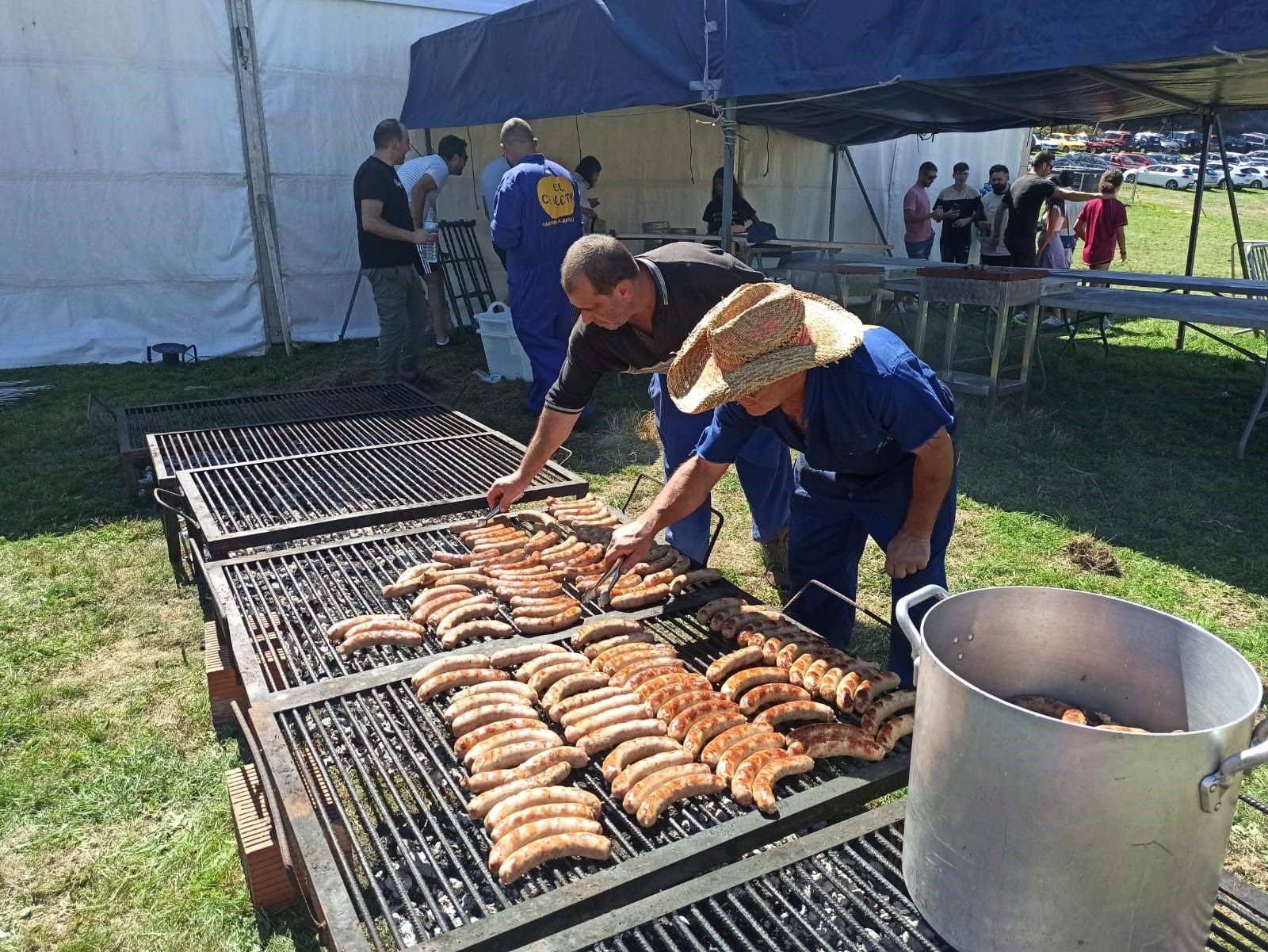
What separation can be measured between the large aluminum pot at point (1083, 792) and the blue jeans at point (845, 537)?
48.2 inches

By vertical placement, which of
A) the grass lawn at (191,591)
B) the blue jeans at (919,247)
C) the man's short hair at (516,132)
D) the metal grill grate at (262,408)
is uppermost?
the man's short hair at (516,132)

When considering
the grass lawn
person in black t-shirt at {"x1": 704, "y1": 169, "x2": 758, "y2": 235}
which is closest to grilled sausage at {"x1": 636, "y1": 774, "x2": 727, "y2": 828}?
the grass lawn

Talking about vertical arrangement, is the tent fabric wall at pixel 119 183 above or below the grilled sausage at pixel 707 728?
above

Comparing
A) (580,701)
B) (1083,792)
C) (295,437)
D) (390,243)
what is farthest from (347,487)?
(390,243)

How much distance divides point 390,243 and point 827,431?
7058 millimetres

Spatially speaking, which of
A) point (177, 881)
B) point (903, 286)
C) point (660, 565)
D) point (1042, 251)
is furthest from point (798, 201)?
point (177, 881)

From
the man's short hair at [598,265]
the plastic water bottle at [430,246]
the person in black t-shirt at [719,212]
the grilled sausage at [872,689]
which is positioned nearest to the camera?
the grilled sausage at [872,689]

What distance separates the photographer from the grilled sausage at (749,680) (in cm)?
283

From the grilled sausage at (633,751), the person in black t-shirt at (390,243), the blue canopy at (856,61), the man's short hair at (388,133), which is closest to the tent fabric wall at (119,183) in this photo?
the blue canopy at (856,61)

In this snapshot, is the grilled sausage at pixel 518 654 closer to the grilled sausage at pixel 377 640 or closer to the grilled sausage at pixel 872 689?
the grilled sausage at pixel 377 640

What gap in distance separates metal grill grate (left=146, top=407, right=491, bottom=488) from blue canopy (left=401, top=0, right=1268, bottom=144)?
383 centimetres

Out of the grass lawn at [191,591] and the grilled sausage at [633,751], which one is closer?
the grilled sausage at [633,751]

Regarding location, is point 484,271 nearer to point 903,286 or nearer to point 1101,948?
point 903,286

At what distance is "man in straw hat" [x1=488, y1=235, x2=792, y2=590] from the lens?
3.81 metres
